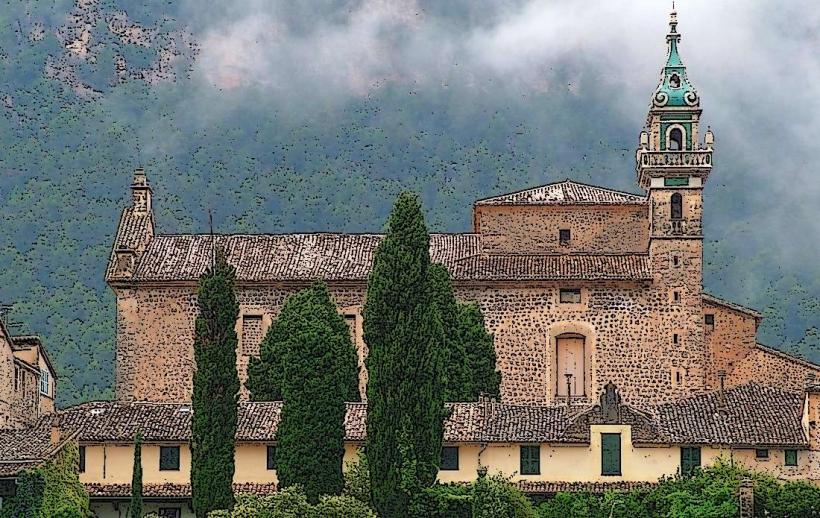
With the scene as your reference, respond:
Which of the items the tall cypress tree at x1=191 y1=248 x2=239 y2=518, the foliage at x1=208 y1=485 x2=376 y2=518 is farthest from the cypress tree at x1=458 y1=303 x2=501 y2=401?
the foliage at x1=208 y1=485 x2=376 y2=518

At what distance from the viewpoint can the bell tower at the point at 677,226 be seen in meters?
58.4

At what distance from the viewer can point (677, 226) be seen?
194 ft

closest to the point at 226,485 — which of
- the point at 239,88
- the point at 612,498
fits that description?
the point at 612,498

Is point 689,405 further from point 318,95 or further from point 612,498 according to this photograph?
point 318,95

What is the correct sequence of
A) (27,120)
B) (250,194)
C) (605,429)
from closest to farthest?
(605,429), (250,194), (27,120)

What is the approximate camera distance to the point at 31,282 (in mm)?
101250

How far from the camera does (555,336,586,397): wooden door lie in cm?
5897

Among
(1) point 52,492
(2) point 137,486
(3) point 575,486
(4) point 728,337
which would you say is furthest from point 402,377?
(4) point 728,337

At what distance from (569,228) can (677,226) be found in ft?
12.7

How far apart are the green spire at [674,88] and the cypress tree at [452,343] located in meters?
11.1

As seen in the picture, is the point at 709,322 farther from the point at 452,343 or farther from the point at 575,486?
the point at 575,486

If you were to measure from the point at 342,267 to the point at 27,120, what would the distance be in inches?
2898

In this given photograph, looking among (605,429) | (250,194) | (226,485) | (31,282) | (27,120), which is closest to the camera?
(226,485)

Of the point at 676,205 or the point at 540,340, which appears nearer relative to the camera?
the point at 540,340
